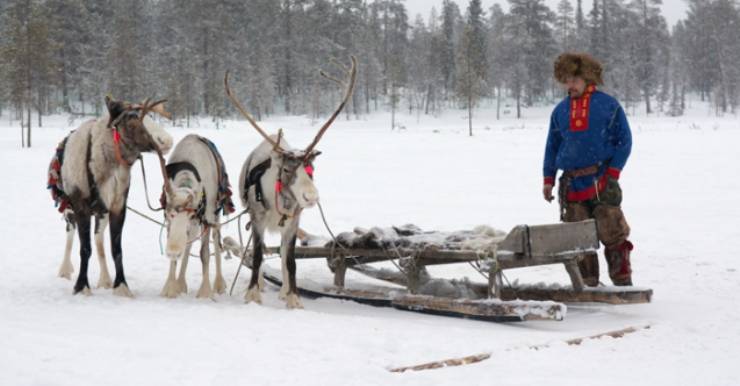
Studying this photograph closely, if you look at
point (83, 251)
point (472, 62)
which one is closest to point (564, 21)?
point (472, 62)

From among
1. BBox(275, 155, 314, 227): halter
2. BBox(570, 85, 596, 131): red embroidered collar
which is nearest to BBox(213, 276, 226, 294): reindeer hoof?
BBox(275, 155, 314, 227): halter

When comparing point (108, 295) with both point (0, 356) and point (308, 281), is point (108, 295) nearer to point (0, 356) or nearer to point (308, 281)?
point (308, 281)

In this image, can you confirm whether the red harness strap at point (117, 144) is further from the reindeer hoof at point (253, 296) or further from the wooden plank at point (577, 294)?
the wooden plank at point (577, 294)

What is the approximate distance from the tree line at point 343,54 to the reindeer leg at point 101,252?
4326 centimetres

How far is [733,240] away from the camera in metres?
10.2

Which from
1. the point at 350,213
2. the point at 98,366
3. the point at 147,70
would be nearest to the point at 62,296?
the point at 98,366

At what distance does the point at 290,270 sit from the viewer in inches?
265

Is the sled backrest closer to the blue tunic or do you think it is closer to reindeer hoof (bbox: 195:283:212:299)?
the blue tunic

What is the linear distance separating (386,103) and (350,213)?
190 feet

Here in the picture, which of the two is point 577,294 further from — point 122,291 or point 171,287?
point 122,291

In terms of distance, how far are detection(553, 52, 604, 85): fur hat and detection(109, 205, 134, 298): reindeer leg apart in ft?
15.1

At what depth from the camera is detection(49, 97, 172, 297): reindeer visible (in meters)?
6.61

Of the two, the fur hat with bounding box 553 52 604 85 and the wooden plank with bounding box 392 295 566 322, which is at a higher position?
the fur hat with bounding box 553 52 604 85

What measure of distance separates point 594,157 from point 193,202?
3799 mm
